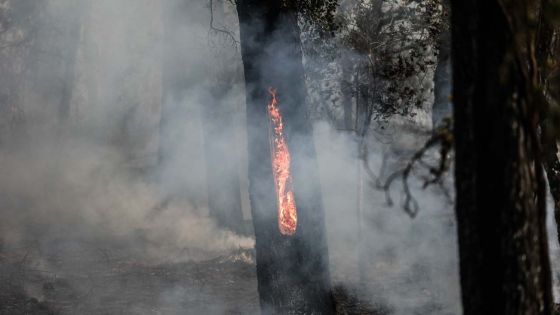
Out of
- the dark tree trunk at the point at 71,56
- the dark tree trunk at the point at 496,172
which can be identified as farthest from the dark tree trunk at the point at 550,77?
the dark tree trunk at the point at 71,56

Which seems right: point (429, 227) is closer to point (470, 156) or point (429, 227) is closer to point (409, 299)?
point (409, 299)

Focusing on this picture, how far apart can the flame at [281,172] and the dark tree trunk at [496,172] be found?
324cm

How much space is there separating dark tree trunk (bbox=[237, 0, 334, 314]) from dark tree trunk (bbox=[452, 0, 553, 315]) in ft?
10.7

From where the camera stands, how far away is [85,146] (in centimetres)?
2148

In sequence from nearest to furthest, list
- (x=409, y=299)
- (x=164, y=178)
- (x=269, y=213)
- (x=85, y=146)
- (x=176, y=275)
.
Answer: (x=269, y=213), (x=409, y=299), (x=176, y=275), (x=164, y=178), (x=85, y=146)

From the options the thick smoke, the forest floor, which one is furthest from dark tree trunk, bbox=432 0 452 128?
the forest floor

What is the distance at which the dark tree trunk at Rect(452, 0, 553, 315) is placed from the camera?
3.14 metres

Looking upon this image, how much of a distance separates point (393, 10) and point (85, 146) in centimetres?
1260

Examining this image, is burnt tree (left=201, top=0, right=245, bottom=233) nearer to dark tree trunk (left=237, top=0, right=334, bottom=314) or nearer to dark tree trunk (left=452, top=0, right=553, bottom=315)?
dark tree trunk (left=237, top=0, right=334, bottom=314)

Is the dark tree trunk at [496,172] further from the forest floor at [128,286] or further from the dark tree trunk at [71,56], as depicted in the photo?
the dark tree trunk at [71,56]

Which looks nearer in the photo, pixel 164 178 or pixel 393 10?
pixel 393 10

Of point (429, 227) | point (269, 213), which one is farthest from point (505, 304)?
point (429, 227)

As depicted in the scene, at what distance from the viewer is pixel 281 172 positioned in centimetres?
652

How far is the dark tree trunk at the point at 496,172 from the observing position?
314 centimetres
